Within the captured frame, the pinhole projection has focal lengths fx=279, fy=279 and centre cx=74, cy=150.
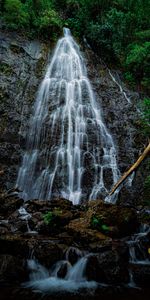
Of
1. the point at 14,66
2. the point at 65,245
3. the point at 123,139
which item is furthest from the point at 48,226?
the point at 14,66

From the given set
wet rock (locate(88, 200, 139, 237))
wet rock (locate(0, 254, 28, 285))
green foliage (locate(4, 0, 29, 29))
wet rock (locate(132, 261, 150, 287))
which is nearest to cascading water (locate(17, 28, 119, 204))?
wet rock (locate(88, 200, 139, 237))

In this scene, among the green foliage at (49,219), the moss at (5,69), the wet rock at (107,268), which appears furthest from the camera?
the moss at (5,69)

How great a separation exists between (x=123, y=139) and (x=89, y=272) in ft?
32.1

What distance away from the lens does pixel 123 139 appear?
15.4m

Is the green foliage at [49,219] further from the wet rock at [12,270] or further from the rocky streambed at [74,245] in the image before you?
the wet rock at [12,270]

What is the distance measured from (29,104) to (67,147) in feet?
12.0

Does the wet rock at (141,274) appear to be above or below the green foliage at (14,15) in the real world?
below

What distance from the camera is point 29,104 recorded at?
15.8 m

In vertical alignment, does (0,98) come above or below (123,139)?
above

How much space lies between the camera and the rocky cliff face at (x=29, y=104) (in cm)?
1372

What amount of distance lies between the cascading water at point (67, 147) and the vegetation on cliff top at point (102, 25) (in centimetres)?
450

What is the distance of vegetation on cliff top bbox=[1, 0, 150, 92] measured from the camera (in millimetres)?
19250

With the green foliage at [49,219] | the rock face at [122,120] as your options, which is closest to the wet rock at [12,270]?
the green foliage at [49,219]

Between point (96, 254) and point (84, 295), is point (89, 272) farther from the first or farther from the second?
point (84, 295)
